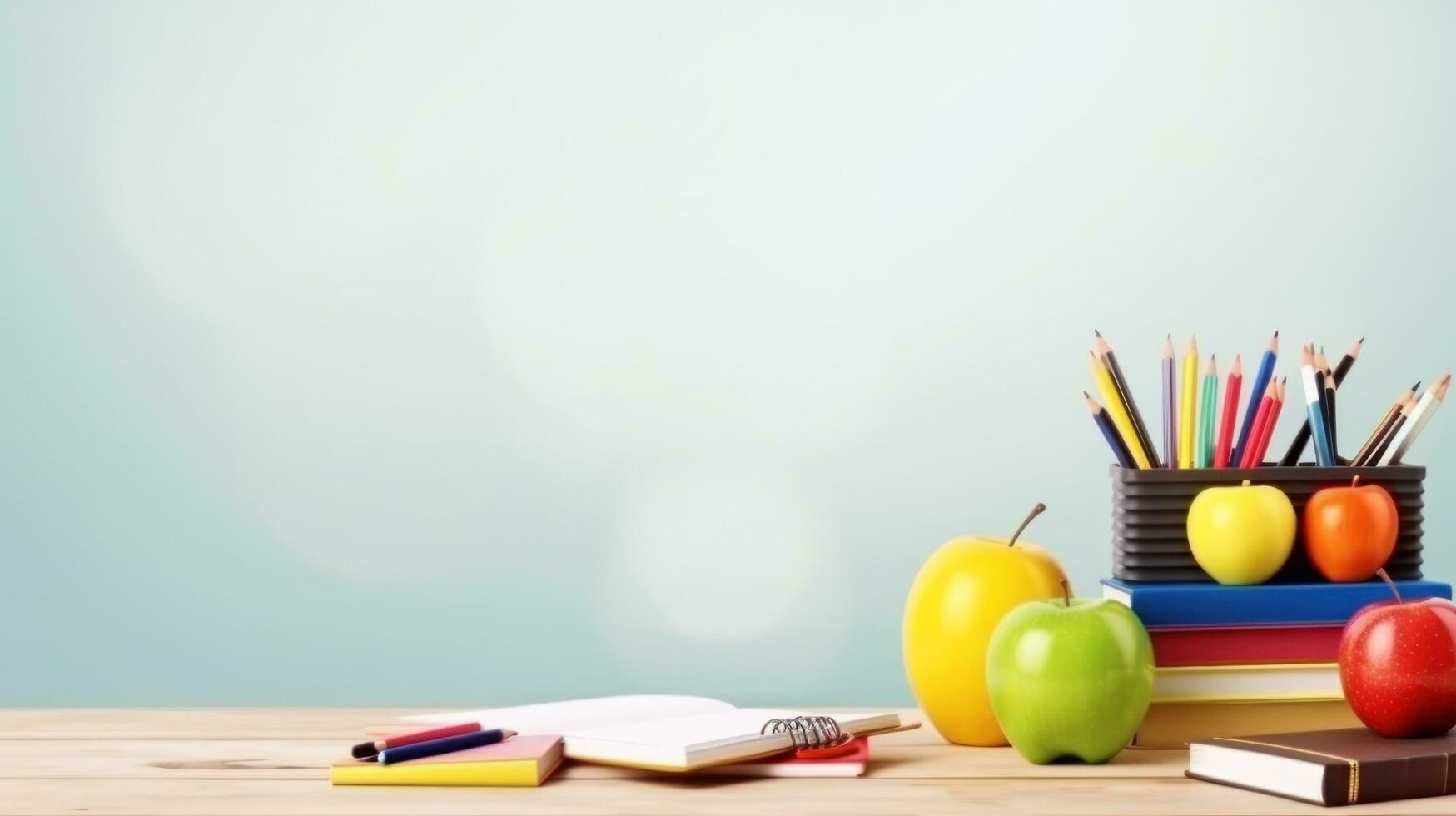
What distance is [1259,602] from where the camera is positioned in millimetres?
919

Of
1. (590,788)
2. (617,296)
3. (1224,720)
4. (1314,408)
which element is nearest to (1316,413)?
(1314,408)

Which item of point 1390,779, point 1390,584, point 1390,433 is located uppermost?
point 1390,433

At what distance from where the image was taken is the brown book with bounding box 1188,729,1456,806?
75 cm

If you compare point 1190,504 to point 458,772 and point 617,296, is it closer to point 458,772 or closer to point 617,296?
point 458,772

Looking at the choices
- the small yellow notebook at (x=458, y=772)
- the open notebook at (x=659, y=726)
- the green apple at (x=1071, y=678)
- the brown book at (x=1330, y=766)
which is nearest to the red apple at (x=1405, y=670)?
the brown book at (x=1330, y=766)

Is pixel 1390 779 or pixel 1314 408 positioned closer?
pixel 1390 779

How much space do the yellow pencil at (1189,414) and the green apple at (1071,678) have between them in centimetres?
15

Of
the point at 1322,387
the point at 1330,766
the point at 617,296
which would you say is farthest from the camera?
the point at 617,296

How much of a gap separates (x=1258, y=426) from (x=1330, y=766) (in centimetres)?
28

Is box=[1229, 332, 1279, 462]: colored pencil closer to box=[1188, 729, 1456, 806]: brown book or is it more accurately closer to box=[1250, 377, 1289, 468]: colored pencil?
box=[1250, 377, 1289, 468]: colored pencil

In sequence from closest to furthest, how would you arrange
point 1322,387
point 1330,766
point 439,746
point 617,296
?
point 1330,766 → point 439,746 → point 1322,387 → point 617,296

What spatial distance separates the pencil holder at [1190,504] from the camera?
3.11 ft

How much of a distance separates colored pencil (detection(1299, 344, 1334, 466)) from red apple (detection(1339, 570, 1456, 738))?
144 millimetres

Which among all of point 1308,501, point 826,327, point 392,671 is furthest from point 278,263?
point 1308,501
